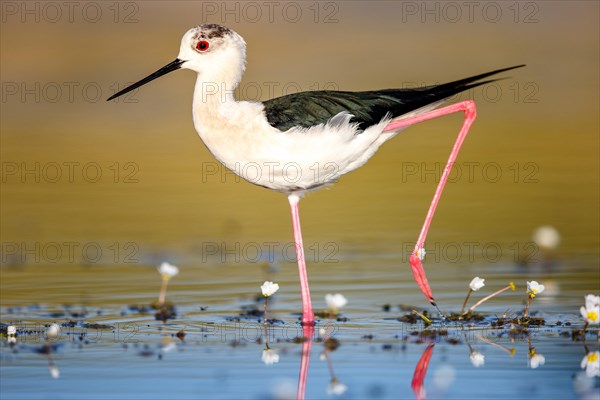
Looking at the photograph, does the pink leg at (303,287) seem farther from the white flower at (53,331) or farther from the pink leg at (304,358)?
the white flower at (53,331)

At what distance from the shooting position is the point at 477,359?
6488 mm

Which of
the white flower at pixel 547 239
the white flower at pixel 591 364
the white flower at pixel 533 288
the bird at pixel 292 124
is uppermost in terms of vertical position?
the bird at pixel 292 124

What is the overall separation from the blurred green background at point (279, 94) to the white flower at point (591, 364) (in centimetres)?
307

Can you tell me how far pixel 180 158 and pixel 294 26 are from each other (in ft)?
22.2

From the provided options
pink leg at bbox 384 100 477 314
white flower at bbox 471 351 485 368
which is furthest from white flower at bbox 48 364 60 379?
pink leg at bbox 384 100 477 314

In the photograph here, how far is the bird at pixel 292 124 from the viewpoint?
8102 mm

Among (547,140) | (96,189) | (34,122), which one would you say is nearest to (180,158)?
(96,189)

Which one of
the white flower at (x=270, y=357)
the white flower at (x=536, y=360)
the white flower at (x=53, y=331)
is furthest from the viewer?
the white flower at (x=53, y=331)

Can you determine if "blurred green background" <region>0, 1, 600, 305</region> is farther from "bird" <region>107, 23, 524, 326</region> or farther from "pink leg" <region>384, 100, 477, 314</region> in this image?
"bird" <region>107, 23, 524, 326</region>

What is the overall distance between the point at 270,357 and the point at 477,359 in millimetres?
1137

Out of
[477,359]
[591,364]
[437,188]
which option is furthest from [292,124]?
[591,364]

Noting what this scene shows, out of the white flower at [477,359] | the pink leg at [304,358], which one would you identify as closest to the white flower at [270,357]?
the pink leg at [304,358]

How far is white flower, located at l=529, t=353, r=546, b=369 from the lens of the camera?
6.34m

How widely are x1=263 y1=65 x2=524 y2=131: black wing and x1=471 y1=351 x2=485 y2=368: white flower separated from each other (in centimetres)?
225
